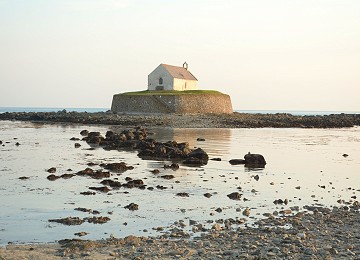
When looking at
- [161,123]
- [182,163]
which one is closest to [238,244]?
[182,163]

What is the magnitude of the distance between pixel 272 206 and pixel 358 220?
2.85m

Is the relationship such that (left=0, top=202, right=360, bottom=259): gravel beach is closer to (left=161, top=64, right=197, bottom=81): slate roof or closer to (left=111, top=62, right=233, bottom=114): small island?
(left=111, top=62, right=233, bottom=114): small island

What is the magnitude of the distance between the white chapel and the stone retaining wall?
6785 millimetres

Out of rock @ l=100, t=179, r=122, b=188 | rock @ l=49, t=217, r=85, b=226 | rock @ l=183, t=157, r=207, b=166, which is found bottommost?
rock @ l=49, t=217, r=85, b=226

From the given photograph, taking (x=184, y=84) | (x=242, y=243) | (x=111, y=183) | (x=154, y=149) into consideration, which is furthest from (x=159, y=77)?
(x=242, y=243)

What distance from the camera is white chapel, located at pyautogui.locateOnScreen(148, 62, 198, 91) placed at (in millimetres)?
87625

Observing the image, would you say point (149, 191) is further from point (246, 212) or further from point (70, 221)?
point (70, 221)

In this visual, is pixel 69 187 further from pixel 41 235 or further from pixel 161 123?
pixel 161 123

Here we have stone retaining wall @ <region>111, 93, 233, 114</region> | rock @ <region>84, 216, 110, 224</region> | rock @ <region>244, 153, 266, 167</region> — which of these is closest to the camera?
rock @ <region>84, 216, 110, 224</region>

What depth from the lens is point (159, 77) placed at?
88938mm

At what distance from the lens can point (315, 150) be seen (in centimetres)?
3434

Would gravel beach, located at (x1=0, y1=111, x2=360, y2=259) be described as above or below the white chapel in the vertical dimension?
below

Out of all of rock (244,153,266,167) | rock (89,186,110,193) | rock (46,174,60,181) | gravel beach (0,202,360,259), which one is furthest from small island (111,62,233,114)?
gravel beach (0,202,360,259)

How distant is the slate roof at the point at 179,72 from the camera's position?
8838cm
